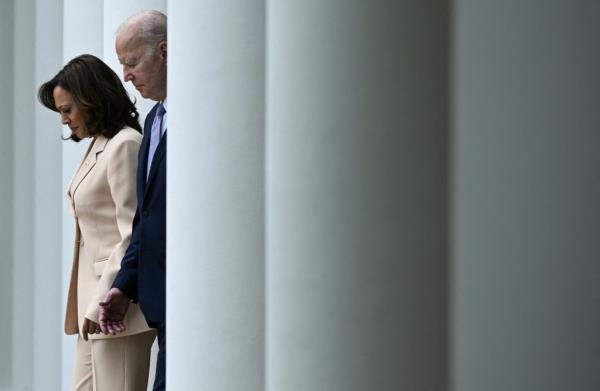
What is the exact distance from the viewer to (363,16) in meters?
2.52

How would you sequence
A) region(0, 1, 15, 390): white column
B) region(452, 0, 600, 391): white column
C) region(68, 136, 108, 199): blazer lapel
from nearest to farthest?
region(452, 0, 600, 391): white column < region(68, 136, 108, 199): blazer lapel < region(0, 1, 15, 390): white column

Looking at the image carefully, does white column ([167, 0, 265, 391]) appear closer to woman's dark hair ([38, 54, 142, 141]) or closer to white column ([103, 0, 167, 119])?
woman's dark hair ([38, 54, 142, 141])

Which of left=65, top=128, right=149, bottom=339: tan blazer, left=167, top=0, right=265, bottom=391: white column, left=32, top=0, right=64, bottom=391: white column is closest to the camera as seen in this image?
left=167, top=0, right=265, bottom=391: white column

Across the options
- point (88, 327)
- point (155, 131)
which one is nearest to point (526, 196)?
point (155, 131)

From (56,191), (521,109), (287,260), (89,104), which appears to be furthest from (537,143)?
(56,191)

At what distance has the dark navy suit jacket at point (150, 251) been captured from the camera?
136 inches

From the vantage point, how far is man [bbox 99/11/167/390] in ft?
11.3

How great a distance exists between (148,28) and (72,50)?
2.46 metres

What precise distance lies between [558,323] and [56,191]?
14.2 feet

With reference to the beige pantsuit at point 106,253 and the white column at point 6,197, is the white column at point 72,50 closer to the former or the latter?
the white column at point 6,197

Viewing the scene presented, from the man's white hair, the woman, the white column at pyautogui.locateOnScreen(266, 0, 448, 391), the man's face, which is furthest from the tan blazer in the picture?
the white column at pyautogui.locateOnScreen(266, 0, 448, 391)

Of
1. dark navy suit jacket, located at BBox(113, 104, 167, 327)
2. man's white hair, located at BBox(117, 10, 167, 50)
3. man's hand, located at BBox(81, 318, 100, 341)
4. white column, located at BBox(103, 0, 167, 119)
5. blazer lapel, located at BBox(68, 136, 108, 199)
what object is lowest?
man's hand, located at BBox(81, 318, 100, 341)

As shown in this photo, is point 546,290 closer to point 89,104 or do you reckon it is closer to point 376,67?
point 376,67

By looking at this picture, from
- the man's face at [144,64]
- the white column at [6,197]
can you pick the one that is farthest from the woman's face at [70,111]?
the white column at [6,197]
